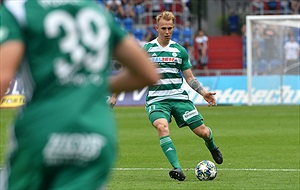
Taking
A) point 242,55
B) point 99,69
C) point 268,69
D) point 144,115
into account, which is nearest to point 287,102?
point 268,69

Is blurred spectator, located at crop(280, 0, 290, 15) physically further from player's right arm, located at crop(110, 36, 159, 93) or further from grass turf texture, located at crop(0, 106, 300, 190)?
player's right arm, located at crop(110, 36, 159, 93)

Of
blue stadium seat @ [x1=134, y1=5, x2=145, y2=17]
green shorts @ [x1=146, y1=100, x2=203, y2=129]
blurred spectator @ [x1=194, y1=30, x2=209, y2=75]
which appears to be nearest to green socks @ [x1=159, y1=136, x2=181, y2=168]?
green shorts @ [x1=146, y1=100, x2=203, y2=129]

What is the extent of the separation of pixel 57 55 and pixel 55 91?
0.18 meters

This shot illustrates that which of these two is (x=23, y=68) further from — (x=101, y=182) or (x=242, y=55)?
(x=242, y=55)

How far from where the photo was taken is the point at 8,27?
416cm

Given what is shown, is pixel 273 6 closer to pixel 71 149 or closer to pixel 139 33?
pixel 139 33

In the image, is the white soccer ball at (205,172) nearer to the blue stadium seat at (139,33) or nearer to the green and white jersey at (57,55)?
the green and white jersey at (57,55)

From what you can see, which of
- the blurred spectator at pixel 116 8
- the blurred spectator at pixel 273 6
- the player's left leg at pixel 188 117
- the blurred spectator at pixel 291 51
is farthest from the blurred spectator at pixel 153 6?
the player's left leg at pixel 188 117

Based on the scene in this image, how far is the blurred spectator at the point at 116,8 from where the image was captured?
115 feet

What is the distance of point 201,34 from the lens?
33.6 metres

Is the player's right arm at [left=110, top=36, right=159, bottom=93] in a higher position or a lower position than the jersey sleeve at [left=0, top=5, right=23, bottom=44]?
lower

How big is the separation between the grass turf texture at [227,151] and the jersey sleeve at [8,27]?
6487 millimetres

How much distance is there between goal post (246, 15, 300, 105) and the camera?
28500mm

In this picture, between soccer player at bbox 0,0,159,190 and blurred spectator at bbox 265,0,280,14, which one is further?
blurred spectator at bbox 265,0,280,14
